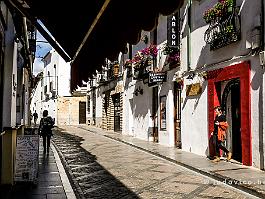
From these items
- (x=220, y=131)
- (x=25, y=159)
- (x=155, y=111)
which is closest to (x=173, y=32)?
(x=155, y=111)

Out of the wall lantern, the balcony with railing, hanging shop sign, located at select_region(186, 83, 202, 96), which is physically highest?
the balcony with railing

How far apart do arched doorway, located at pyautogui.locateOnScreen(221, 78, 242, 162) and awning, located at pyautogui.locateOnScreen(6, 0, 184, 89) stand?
271 inches

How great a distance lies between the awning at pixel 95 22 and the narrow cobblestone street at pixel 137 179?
2.95 meters

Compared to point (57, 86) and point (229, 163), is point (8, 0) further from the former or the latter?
point (57, 86)

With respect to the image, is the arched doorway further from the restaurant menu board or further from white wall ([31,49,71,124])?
white wall ([31,49,71,124])

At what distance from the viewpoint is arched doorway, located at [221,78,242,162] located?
38.3 ft

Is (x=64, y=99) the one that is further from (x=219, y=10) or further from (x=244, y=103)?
(x=244, y=103)

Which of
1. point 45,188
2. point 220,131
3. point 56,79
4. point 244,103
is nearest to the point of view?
point 45,188

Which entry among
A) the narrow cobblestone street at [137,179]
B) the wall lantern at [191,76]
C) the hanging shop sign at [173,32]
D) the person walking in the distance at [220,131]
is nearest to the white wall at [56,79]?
the hanging shop sign at [173,32]

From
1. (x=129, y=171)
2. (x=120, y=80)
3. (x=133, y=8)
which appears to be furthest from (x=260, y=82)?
(x=120, y=80)

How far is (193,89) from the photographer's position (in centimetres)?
1390

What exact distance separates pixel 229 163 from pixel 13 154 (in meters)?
6.37

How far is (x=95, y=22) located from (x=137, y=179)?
18.6ft

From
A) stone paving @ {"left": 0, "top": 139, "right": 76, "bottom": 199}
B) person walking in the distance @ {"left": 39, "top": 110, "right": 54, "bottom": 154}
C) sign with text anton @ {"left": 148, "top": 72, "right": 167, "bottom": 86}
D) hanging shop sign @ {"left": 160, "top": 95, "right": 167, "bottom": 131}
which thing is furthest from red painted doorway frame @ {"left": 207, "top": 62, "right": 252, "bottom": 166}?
person walking in the distance @ {"left": 39, "top": 110, "right": 54, "bottom": 154}
